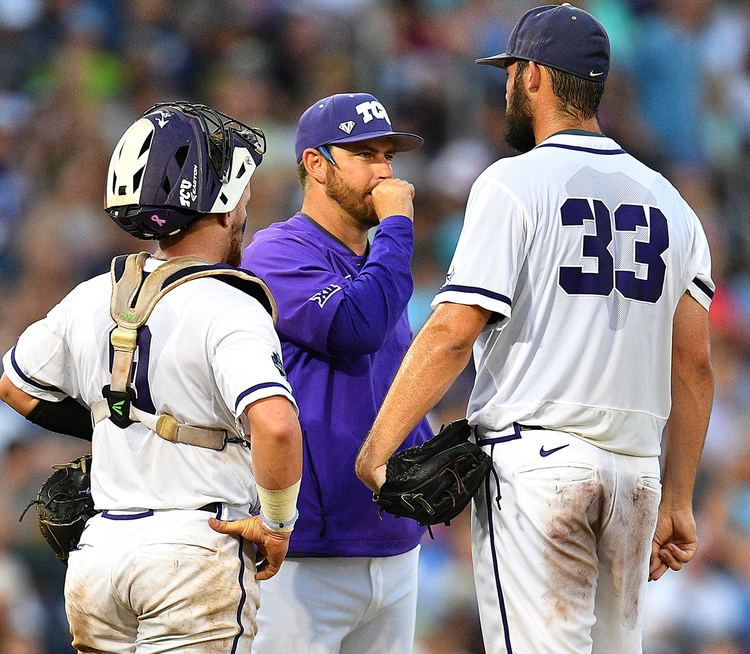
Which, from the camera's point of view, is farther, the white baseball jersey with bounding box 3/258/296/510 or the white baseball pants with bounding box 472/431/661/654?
the white baseball pants with bounding box 472/431/661/654

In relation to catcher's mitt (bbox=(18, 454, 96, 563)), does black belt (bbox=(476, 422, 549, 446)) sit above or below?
above

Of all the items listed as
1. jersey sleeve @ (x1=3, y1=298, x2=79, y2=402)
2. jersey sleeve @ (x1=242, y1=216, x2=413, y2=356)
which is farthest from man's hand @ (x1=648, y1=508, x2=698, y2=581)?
jersey sleeve @ (x1=3, y1=298, x2=79, y2=402)

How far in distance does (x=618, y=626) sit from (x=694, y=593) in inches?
154

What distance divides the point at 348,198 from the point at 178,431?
135 cm

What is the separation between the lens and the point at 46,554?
23.1ft

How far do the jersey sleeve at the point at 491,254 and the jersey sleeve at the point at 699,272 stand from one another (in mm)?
580

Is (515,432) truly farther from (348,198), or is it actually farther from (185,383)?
(348,198)

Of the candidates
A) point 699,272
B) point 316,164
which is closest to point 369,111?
point 316,164

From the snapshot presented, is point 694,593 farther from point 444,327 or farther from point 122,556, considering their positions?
point 122,556

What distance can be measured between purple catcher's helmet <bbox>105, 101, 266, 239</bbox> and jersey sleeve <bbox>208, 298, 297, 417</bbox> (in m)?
0.32

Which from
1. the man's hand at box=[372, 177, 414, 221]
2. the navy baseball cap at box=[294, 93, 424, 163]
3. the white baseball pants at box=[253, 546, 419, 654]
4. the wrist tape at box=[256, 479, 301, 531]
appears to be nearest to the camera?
the wrist tape at box=[256, 479, 301, 531]

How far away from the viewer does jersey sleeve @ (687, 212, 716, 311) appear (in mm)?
3635

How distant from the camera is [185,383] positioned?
10.1ft

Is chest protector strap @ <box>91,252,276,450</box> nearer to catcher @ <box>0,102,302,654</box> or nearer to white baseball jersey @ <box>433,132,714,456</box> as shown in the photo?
catcher @ <box>0,102,302,654</box>
